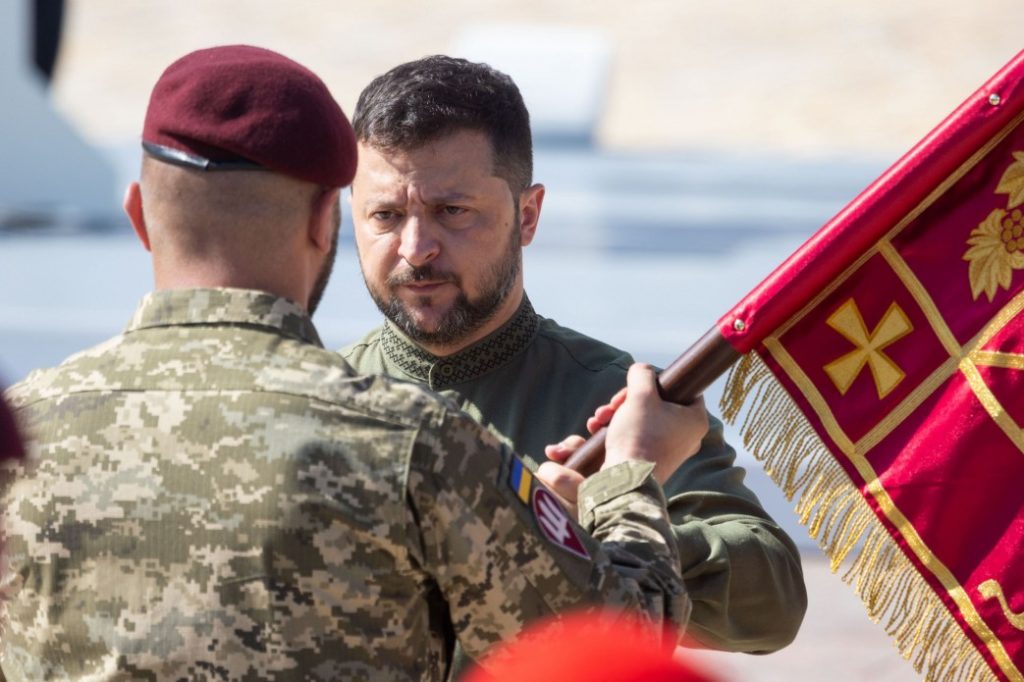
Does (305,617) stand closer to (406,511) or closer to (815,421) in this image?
(406,511)

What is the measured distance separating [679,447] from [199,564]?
→ 0.67m

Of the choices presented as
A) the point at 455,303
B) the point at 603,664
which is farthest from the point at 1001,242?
the point at 603,664

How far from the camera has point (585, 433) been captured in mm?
2348

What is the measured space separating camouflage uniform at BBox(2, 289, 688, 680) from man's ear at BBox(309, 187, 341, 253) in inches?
3.4

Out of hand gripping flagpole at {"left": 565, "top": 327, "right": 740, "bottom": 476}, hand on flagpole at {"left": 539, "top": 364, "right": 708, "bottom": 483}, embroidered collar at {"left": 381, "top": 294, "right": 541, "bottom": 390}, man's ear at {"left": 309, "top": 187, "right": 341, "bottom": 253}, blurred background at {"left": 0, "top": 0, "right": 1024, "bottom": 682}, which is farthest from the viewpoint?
blurred background at {"left": 0, "top": 0, "right": 1024, "bottom": 682}

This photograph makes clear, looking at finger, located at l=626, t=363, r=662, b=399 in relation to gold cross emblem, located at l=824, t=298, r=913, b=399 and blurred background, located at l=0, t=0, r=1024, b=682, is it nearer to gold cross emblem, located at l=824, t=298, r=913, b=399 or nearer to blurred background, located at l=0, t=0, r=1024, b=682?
gold cross emblem, located at l=824, t=298, r=913, b=399

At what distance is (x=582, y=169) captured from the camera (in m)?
15.2

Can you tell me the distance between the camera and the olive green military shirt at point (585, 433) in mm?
2146

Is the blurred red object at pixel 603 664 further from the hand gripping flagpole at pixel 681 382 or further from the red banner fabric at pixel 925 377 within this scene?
the red banner fabric at pixel 925 377

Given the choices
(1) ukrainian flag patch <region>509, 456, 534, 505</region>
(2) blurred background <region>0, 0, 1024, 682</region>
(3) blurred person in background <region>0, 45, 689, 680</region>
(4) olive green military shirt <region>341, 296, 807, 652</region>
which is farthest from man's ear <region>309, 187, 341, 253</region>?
(2) blurred background <region>0, 0, 1024, 682</region>

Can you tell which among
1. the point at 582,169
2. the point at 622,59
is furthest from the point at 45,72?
the point at 622,59

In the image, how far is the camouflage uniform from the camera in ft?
5.11

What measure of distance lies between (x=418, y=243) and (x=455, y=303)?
0.11 metres

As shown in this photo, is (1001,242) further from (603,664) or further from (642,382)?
(603,664)
